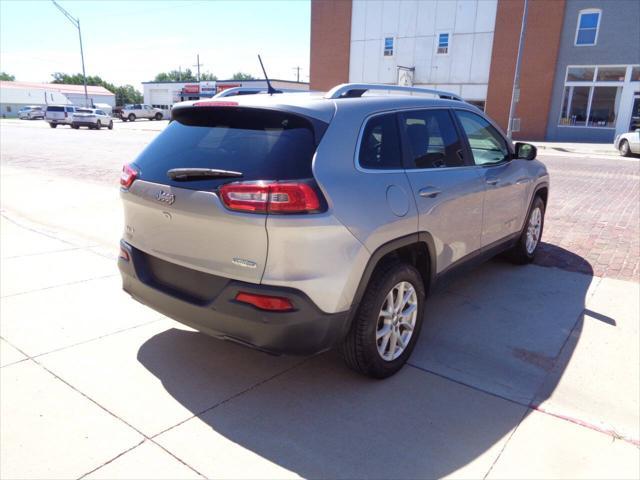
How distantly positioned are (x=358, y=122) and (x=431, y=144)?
0.90 meters

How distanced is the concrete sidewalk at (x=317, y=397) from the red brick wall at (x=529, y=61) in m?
28.6

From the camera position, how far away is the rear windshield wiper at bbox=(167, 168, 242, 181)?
2.85 m

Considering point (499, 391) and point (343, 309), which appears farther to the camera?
point (499, 391)

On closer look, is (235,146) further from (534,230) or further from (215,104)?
(534,230)

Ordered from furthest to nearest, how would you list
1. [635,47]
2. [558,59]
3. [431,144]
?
[558,59] < [635,47] < [431,144]

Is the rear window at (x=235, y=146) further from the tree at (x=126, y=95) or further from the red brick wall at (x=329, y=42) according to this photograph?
the tree at (x=126, y=95)

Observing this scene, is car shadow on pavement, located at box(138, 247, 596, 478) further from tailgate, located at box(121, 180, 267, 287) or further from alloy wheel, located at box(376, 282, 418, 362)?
tailgate, located at box(121, 180, 267, 287)

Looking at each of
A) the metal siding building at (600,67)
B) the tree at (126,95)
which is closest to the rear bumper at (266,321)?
the metal siding building at (600,67)

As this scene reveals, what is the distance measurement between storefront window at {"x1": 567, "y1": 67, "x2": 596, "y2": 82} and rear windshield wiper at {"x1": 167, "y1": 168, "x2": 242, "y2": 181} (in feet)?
104

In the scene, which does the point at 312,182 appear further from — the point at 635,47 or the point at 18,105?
the point at 18,105

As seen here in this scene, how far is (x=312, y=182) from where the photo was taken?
275cm

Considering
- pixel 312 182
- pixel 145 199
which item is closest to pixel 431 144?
pixel 312 182

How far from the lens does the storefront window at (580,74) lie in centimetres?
2911

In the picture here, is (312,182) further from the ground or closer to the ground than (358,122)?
closer to the ground
